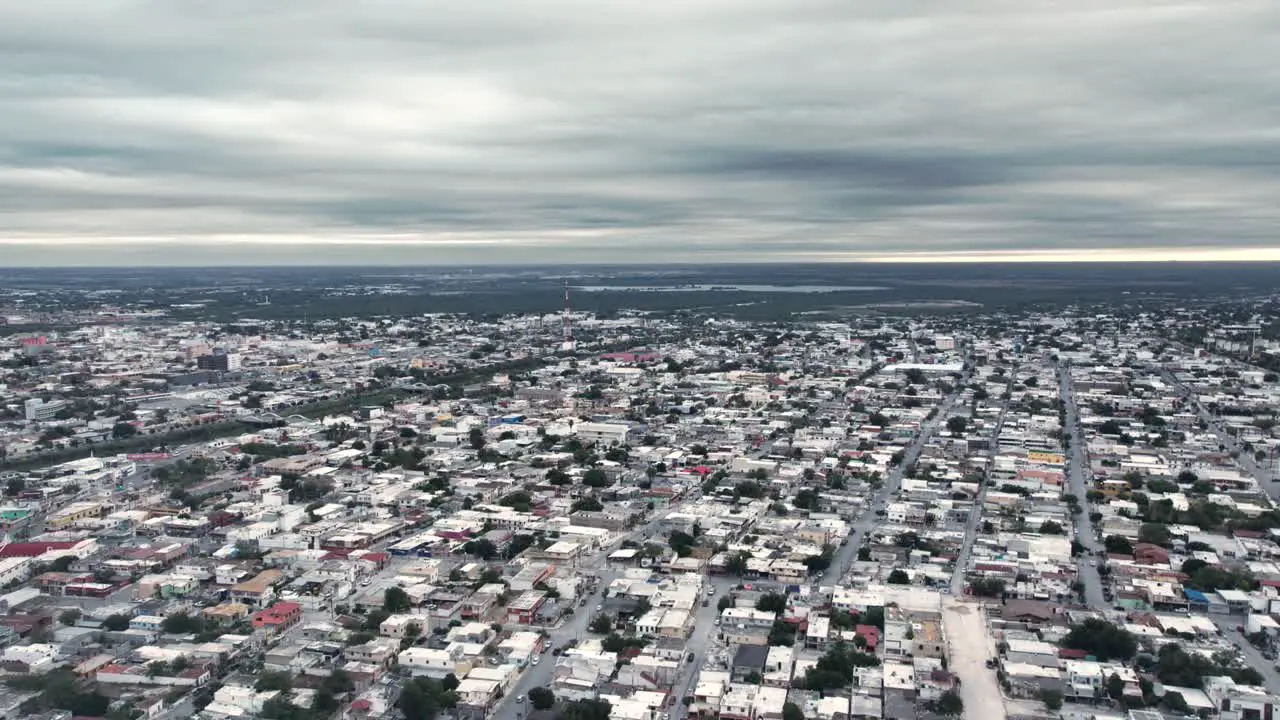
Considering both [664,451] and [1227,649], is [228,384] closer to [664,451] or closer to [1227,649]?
[664,451]

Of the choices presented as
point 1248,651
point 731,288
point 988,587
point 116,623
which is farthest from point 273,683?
point 731,288

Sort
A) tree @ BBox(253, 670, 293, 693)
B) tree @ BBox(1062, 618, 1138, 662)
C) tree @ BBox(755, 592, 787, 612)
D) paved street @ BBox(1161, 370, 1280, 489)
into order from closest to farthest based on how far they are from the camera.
Result: tree @ BBox(253, 670, 293, 693)
tree @ BBox(1062, 618, 1138, 662)
tree @ BBox(755, 592, 787, 612)
paved street @ BBox(1161, 370, 1280, 489)

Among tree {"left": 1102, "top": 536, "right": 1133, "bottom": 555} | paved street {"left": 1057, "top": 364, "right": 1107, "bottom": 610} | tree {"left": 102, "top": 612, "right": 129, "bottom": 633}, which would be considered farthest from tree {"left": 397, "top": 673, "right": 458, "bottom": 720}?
tree {"left": 1102, "top": 536, "right": 1133, "bottom": 555}

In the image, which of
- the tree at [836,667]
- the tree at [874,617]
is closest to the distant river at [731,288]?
the tree at [874,617]

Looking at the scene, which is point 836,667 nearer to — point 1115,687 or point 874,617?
point 874,617

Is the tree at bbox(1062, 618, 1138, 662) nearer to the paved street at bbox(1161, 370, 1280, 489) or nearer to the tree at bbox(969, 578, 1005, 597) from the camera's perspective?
the tree at bbox(969, 578, 1005, 597)
